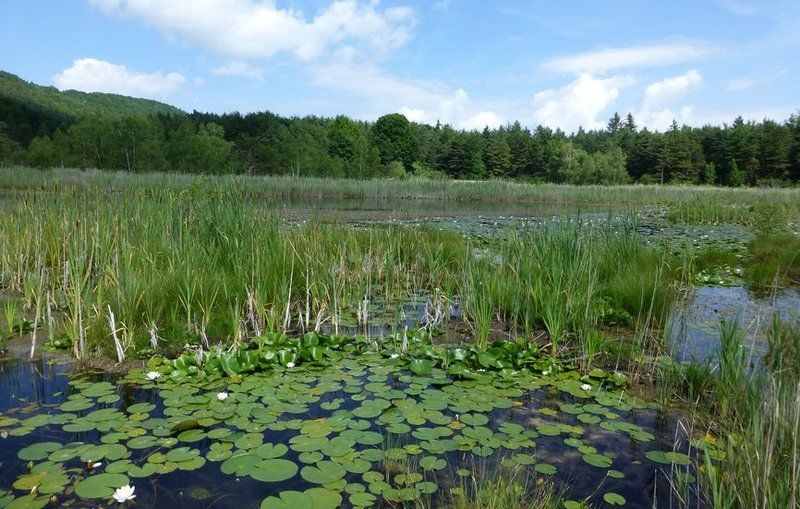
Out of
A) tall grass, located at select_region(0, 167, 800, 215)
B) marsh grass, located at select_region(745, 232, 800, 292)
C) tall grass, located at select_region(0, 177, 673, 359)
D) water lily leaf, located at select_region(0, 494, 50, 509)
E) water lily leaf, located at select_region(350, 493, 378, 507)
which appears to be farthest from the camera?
tall grass, located at select_region(0, 167, 800, 215)

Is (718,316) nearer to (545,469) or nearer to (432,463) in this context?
(545,469)

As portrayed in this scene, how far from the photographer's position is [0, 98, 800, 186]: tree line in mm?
31406

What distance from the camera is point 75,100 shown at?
8369cm

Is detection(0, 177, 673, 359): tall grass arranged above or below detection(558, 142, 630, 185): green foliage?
below

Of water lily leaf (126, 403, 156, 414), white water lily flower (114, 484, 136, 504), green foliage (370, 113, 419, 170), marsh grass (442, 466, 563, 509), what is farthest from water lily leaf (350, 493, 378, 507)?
green foliage (370, 113, 419, 170)

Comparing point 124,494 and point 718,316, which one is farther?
point 718,316

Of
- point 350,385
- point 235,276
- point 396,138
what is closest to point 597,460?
point 350,385

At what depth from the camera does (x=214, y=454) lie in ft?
8.29

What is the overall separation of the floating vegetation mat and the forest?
24.0 meters

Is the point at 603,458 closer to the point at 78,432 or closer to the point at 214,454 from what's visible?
the point at 214,454

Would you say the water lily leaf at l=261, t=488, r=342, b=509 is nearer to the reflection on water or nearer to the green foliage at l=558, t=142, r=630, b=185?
the reflection on water

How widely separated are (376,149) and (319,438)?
167 ft

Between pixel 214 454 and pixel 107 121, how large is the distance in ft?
118

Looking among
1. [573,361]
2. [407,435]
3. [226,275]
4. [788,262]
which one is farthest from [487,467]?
[788,262]
